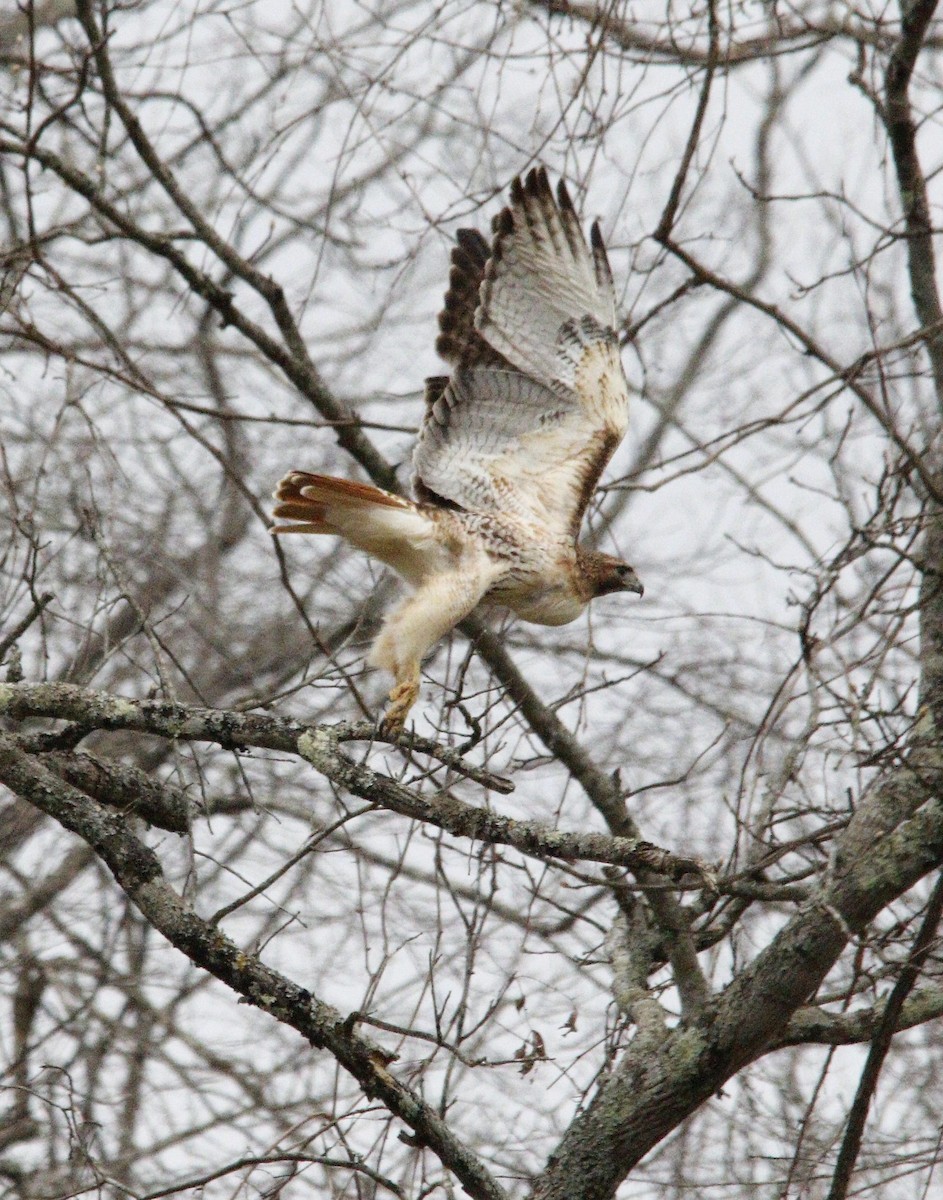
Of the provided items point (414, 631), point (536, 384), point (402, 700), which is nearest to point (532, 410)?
point (536, 384)

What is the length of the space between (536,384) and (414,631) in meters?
1.15

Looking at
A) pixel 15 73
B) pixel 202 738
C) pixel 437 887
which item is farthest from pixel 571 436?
pixel 15 73

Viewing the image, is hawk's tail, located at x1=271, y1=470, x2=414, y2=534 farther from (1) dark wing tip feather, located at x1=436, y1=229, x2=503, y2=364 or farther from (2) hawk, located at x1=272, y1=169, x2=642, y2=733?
(1) dark wing tip feather, located at x1=436, y1=229, x2=503, y2=364

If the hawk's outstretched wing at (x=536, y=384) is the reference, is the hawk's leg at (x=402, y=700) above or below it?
below

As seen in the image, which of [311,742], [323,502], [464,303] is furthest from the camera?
[464,303]

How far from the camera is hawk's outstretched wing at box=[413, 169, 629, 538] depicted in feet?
17.8

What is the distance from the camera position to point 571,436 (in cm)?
545

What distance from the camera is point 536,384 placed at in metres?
5.48

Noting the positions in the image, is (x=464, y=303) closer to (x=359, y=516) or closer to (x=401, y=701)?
(x=359, y=516)

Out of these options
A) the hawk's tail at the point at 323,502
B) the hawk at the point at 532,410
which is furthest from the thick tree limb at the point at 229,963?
the hawk at the point at 532,410

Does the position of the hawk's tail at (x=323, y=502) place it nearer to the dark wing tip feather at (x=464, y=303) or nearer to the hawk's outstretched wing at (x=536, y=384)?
the hawk's outstretched wing at (x=536, y=384)

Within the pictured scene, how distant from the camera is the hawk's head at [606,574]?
5.70m

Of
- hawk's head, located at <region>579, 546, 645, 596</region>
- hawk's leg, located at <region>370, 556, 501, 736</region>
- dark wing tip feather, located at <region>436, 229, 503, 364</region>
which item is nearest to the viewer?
hawk's leg, located at <region>370, 556, 501, 736</region>

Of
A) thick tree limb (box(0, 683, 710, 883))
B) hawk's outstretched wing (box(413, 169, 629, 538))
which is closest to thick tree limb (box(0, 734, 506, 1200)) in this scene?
thick tree limb (box(0, 683, 710, 883))
